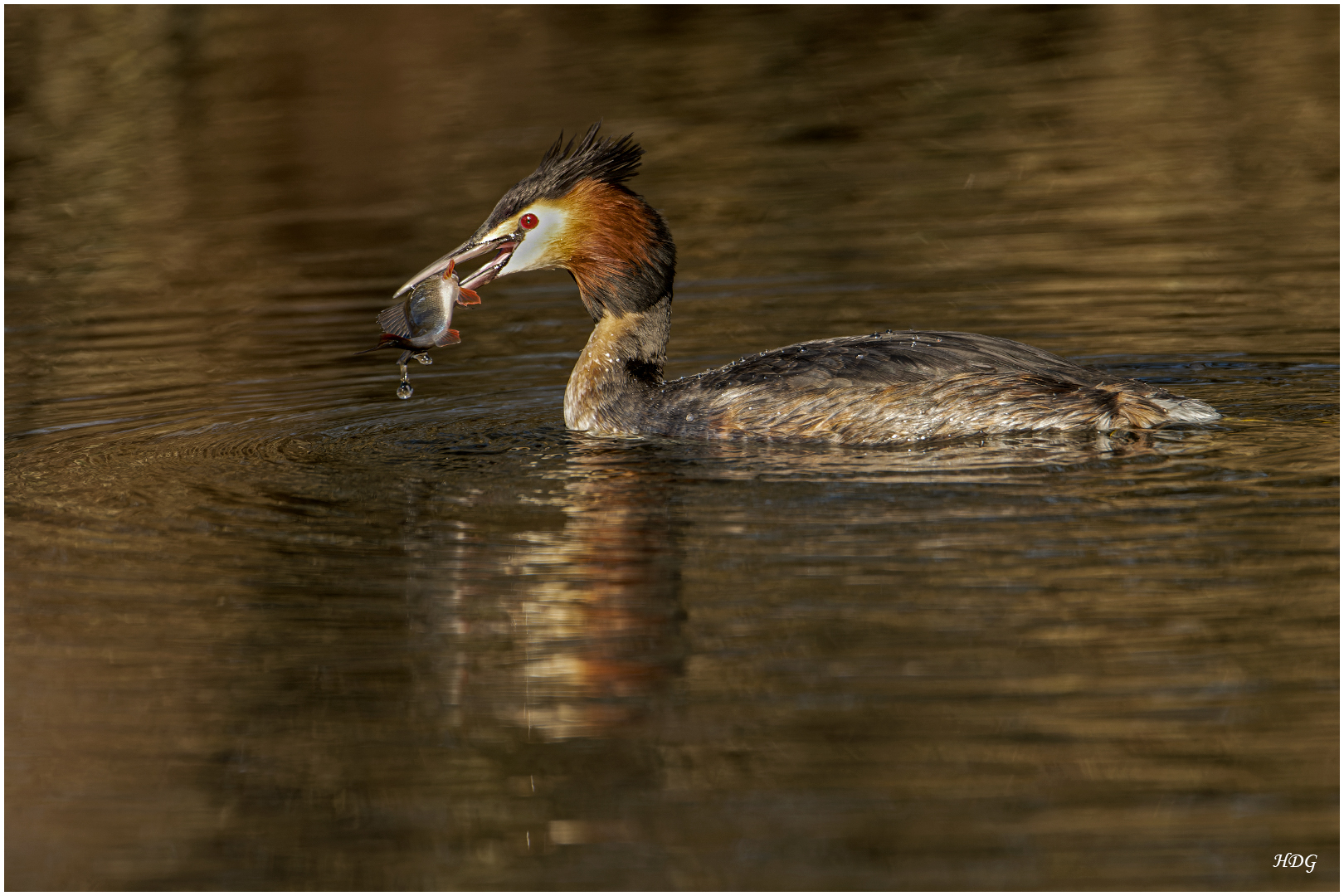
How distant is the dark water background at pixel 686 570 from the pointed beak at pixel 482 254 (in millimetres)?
917

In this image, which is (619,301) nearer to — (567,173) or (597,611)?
(567,173)

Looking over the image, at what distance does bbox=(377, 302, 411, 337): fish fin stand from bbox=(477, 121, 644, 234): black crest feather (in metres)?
0.71

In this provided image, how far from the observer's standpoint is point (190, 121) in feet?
73.4

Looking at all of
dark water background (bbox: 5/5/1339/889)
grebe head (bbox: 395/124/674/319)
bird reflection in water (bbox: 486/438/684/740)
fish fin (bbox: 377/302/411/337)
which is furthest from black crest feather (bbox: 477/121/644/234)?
bird reflection in water (bbox: 486/438/684/740)

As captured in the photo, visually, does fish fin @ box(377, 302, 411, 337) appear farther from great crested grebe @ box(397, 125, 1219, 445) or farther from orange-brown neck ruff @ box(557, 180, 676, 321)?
orange-brown neck ruff @ box(557, 180, 676, 321)

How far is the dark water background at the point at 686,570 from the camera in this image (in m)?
5.46

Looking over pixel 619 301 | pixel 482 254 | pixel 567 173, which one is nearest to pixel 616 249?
pixel 619 301

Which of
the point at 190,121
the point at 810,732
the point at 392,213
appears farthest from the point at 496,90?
the point at 810,732

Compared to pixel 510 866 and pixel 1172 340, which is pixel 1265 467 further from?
pixel 510 866

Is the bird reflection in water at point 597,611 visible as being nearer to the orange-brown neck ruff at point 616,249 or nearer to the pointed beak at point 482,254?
the pointed beak at point 482,254

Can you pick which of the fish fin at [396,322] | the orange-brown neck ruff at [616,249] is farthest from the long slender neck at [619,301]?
the fish fin at [396,322]

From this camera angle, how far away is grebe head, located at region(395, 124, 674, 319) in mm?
10180

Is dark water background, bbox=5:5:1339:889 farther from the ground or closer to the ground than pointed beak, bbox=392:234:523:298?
closer to the ground

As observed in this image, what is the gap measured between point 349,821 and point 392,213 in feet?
42.0
